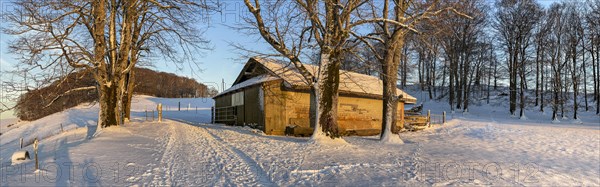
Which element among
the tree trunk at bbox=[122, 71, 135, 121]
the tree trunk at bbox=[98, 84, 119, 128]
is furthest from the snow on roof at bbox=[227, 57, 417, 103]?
the tree trunk at bbox=[122, 71, 135, 121]

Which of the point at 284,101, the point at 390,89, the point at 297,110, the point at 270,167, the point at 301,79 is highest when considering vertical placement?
the point at 301,79

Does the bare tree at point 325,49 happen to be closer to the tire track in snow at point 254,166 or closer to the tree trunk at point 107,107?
the tire track in snow at point 254,166

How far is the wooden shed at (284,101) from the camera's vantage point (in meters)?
16.7

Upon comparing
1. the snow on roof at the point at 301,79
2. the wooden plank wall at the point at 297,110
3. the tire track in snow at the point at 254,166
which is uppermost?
the snow on roof at the point at 301,79

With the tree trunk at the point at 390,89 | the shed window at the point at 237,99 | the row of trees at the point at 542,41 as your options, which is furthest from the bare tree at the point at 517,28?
the shed window at the point at 237,99

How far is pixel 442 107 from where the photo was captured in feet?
129

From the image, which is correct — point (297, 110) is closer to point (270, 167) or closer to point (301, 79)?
point (301, 79)

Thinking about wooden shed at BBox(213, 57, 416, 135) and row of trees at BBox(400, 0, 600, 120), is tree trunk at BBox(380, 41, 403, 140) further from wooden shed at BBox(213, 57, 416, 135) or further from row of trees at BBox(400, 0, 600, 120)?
row of trees at BBox(400, 0, 600, 120)

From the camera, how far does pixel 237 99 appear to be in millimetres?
21531

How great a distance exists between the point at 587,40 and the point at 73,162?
37883mm

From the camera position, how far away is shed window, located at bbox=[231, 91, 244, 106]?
67.9 ft

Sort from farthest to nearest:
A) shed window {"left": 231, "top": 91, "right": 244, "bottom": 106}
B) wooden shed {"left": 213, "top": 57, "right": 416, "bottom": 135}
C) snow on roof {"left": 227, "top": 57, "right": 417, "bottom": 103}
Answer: shed window {"left": 231, "top": 91, "right": 244, "bottom": 106} < wooden shed {"left": 213, "top": 57, "right": 416, "bottom": 135} < snow on roof {"left": 227, "top": 57, "right": 417, "bottom": 103}

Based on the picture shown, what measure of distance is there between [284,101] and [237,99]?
5601mm

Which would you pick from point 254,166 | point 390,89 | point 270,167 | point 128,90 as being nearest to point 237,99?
point 128,90
